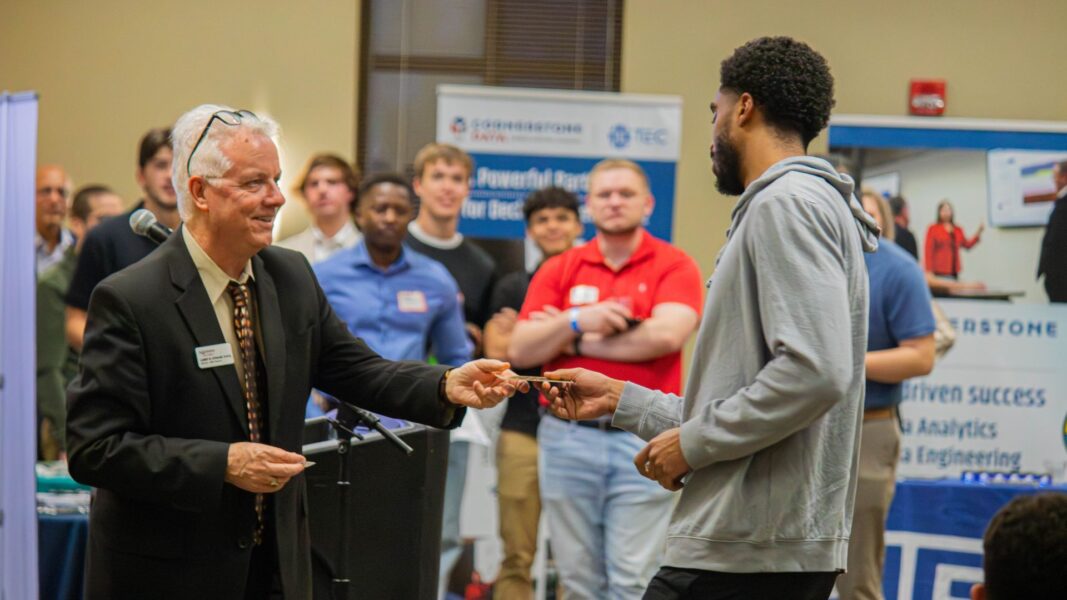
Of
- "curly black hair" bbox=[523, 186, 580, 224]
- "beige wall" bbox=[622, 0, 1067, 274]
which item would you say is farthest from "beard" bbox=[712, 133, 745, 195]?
"beige wall" bbox=[622, 0, 1067, 274]

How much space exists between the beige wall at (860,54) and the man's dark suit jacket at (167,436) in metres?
5.02

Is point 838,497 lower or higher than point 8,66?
lower

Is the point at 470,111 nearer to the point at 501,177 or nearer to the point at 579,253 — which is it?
the point at 501,177

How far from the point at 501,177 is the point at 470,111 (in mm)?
380

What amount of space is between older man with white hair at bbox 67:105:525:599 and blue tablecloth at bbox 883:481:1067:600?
2882 millimetres

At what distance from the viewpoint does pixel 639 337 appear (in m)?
4.19

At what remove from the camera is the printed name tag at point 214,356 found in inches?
85.7

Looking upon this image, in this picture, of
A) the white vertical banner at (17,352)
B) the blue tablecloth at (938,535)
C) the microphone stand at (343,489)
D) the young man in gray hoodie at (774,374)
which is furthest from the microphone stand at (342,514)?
the blue tablecloth at (938,535)

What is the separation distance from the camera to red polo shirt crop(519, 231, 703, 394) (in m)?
4.28

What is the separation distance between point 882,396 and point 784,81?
238cm

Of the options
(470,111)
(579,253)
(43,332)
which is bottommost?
(43,332)

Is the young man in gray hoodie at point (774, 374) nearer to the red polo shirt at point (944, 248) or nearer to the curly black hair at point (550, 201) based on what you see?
the curly black hair at point (550, 201)

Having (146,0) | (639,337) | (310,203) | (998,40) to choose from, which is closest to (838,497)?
(639,337)

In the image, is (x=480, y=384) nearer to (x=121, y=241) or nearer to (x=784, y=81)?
(x=784, y=81)
